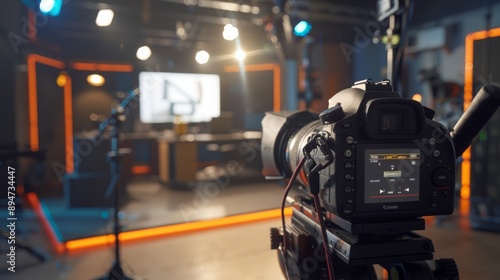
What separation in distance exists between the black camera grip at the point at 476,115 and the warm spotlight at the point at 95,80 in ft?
19.8

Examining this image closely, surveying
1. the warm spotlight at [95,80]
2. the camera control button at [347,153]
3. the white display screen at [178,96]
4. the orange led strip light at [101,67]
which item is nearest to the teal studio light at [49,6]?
the camera control button at [347,153]

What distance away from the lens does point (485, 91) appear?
954mm

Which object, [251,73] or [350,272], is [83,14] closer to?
[251,73]

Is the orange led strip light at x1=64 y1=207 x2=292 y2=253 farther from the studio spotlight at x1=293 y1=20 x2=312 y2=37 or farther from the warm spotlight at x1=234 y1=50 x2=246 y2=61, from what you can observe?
the warm spotlight at x1=234 y1=50 x2=246 y2=61

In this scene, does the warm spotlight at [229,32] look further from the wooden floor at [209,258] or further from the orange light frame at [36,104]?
the orange light frame at [36,104]

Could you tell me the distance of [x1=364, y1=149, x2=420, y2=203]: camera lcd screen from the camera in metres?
0.93

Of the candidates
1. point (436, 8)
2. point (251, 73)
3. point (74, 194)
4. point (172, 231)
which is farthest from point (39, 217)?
point (436, 8)

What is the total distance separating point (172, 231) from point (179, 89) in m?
3.75

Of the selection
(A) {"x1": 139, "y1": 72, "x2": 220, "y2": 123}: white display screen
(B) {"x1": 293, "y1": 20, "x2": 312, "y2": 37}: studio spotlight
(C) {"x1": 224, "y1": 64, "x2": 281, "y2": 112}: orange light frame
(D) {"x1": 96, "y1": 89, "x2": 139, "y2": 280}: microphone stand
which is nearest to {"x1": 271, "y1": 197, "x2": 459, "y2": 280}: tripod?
(D) {"x1": 96, "y1": 89, "x2": 139, "y2": 280}: microphone stand

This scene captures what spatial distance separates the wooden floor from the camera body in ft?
5.26

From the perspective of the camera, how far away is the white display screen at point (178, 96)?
21.0 feet

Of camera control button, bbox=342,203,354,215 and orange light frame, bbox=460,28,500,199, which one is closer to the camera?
camera control button, bbox=342,203,354,215

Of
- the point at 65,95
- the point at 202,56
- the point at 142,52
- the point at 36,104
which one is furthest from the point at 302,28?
the point at 65,95

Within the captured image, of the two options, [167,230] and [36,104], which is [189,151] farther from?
[36,104]
